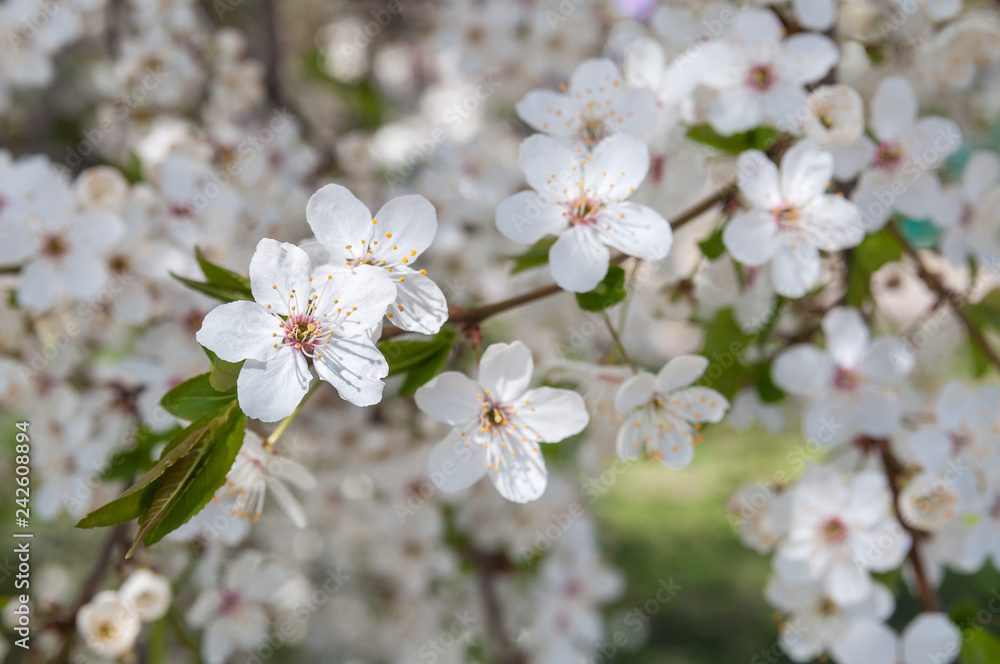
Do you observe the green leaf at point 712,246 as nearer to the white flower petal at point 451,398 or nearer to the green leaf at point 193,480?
the white flower petal at point 451,398

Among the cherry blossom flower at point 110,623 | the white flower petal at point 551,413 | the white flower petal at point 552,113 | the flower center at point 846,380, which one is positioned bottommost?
the cherry blossom flower at point 110,623

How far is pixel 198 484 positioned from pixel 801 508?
3.26 ft

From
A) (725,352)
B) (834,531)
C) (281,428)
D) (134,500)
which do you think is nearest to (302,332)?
(281,428)

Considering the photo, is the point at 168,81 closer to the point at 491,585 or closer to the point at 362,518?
the point at 362,518

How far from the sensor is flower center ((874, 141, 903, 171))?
118cm

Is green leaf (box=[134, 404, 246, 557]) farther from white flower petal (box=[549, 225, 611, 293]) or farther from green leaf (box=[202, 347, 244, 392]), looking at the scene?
white flower petal (box=[549, 225, 611, 293])

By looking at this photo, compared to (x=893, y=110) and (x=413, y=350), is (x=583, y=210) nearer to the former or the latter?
(x=413, y=350)

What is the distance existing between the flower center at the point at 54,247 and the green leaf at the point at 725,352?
1.15 metres

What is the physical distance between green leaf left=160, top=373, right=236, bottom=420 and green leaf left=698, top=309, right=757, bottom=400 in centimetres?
76

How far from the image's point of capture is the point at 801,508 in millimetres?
1277

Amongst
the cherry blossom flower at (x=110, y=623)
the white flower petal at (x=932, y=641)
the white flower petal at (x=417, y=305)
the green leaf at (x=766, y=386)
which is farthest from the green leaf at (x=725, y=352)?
the cherry blossom flower at (x=110, y=623)

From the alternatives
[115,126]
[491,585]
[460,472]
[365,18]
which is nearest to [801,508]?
[460,472]

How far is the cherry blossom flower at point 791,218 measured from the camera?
1.03 m

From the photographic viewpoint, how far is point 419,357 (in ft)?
2.93
